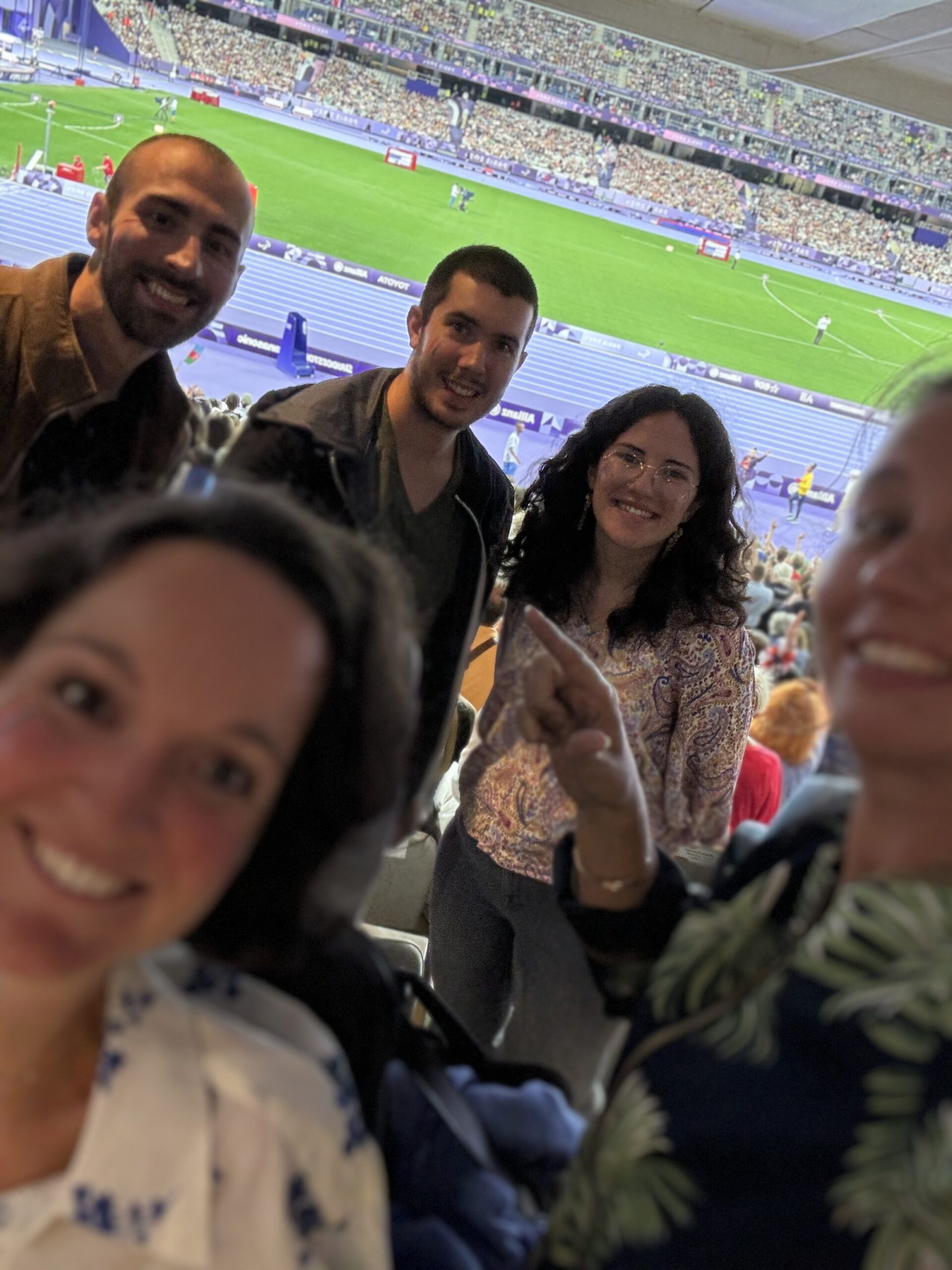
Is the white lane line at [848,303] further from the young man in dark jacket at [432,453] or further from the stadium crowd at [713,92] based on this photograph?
the young man in dark jacket at [432,453]

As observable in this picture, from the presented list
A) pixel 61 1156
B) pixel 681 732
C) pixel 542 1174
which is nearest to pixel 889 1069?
pixel 542 1174

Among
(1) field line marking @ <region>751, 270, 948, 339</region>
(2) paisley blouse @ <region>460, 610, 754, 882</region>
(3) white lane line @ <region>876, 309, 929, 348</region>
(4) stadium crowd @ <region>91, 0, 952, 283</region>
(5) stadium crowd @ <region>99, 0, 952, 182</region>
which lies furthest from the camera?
(1) field line marking @ <region>751, 270, 948, 339</region>

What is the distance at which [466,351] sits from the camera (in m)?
2.37

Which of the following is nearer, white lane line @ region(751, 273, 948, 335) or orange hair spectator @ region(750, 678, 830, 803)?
orange hair spectator @ region(750, 678, 830, 803)

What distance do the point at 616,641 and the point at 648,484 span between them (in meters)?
0.33

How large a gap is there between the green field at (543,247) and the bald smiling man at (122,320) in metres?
19.4

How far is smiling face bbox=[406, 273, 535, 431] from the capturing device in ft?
7.30

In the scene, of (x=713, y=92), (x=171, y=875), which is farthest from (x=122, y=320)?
(x=713, y=92)

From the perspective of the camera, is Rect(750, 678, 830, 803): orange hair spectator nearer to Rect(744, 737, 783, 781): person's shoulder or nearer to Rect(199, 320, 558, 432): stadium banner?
Rect(744, 737, 783, 781): person's shoulder

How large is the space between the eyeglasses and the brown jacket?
0.83m

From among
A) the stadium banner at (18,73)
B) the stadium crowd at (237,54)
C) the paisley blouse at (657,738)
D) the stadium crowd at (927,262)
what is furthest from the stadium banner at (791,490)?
the stadium crowd at (237,54)

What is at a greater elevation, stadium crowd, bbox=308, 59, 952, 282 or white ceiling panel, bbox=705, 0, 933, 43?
stadium crowd, bbox=308, 59, 952, 282

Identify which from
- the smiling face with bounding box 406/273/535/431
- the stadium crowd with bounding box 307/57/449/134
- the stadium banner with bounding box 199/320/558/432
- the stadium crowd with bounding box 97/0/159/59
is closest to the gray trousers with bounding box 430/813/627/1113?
the smiling face with bounding box 406/273/535/431

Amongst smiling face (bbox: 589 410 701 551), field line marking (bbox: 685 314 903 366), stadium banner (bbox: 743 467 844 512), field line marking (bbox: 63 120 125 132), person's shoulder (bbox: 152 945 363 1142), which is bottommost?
person's shoulder (bbox: 152 945 363 1142)
